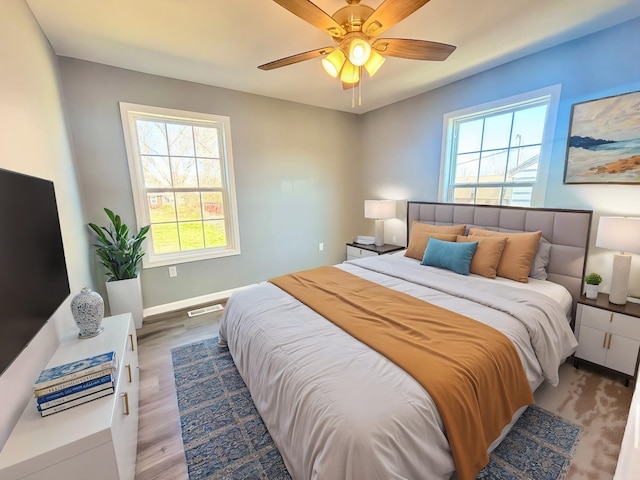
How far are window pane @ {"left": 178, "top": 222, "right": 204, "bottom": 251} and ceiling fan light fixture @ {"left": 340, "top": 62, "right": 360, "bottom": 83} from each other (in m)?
2.42

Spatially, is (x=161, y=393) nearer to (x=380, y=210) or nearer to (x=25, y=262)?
(x=25, y=262)

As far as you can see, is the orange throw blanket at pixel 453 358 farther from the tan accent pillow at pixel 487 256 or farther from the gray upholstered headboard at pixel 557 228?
the gray upholstered headboard at pixel 557 228

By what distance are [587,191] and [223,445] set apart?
3298 millimetres

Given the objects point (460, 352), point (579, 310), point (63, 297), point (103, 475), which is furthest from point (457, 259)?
point (63, 297)

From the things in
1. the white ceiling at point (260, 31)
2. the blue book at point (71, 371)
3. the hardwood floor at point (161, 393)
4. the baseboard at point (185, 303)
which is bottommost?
the hardwood floor at point (161, 393)

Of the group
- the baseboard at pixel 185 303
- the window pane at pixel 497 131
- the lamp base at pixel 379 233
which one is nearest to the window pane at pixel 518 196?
the window pane at pixel 497 131

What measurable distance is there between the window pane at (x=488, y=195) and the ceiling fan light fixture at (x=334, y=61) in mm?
2183

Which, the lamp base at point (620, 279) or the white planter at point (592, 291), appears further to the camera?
the white planter at point (592, 291)

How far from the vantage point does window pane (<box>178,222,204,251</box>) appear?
336 centimetres

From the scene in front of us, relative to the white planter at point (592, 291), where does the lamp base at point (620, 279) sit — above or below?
above

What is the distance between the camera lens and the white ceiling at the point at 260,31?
6.13ft

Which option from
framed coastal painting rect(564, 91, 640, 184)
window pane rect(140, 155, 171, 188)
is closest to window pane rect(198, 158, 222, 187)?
window pane rect(140, 155, 171, 188)

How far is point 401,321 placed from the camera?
5.39 ft

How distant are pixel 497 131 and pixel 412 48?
5.72ft
